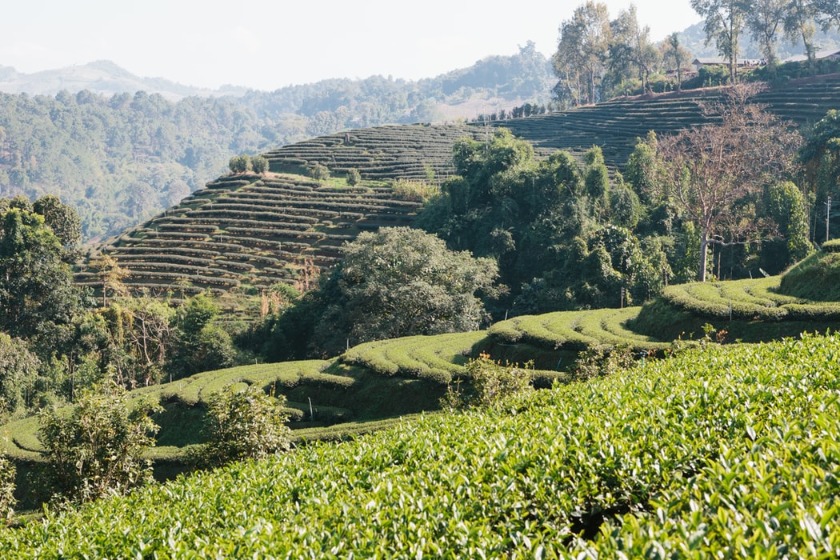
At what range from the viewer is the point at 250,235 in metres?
67.1

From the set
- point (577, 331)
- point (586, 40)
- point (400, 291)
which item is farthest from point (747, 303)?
point (586, 40)

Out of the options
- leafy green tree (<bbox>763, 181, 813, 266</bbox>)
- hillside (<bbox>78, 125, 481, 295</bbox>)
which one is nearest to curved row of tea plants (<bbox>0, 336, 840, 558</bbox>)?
leafy green tree (<bbox>763, 181, 813, 266</bbox>)

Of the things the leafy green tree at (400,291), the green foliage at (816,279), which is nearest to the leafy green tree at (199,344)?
the leafy green tree at (400,291)

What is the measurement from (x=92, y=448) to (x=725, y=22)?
300 feet

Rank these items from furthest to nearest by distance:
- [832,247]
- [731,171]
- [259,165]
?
1. [259,165]
2. [731,171]
3. [832,247]

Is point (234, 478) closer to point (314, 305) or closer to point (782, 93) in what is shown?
point (314, 305)

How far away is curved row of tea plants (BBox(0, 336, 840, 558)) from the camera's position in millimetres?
6211

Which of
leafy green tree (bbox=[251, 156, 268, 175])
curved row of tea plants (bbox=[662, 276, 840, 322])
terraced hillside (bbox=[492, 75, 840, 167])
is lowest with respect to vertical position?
curved row of tea plants (bbox=[662, 276, 840, 322])

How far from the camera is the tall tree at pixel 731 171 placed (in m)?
41.0

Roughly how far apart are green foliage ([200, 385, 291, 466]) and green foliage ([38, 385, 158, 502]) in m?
1.99

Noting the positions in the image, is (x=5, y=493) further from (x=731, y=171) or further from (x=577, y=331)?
(x=731, y=171)

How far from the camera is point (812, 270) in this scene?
25.1 m

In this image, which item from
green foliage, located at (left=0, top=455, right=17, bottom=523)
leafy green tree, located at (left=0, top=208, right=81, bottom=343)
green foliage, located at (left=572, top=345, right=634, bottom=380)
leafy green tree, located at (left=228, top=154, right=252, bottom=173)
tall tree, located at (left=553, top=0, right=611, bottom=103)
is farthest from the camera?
tall tree, located at (left=553, top=0, right=611, bottom=103)

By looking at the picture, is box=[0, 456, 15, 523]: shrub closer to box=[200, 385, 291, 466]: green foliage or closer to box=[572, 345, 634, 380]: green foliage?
box=[200, 385, 291, 466]: green foliage
